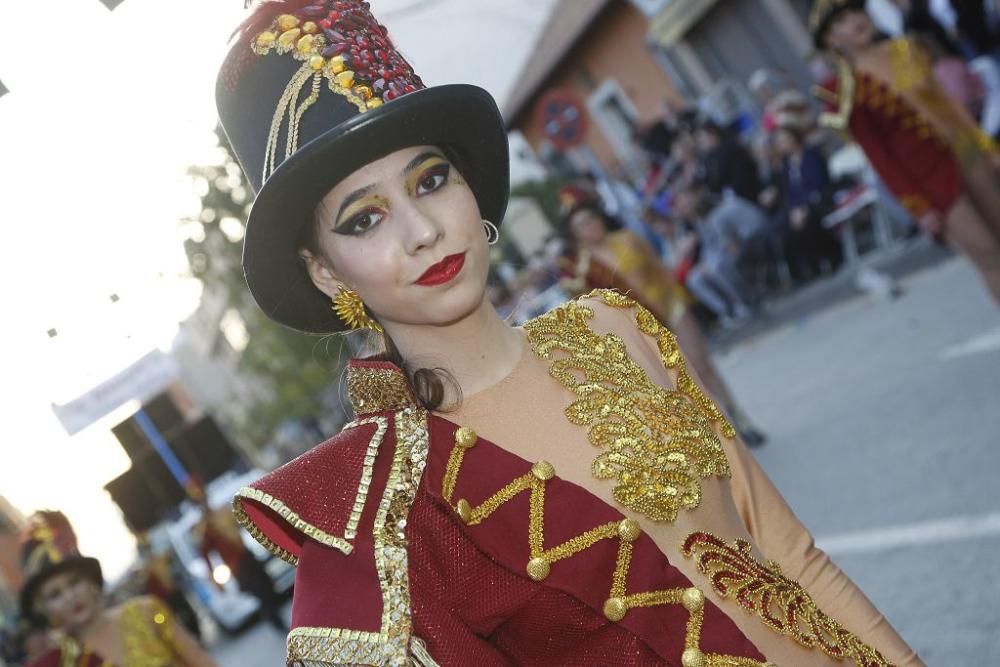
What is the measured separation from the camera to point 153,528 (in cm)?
1608

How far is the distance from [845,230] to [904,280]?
106 cm

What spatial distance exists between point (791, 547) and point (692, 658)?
18.4 inches

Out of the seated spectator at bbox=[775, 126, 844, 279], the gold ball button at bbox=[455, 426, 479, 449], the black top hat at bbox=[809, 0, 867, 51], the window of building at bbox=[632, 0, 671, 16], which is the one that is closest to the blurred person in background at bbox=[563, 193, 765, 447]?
the black top hat at bbox=[809, 0, 867, 51]

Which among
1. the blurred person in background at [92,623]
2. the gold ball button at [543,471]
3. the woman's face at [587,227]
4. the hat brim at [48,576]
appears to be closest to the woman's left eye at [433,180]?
the gold ball button at [543,471]

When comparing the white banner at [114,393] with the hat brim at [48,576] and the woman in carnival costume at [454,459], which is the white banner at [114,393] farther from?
the woman in carnival costume at [454,459]

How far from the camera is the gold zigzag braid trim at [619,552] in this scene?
173 cm

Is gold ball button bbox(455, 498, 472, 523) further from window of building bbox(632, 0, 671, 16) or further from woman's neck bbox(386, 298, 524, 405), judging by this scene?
window of building bbox(632, 0, 671, 16)

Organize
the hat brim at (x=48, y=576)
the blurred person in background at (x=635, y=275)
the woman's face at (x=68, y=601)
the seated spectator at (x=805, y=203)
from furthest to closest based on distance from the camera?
the seated spectator at (x=805, y=203)
the blurred person in background at (x=635, y=275)
the hat brim at (x=48, y=576)
the woman's face at (x=68, y=601)

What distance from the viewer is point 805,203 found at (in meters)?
9.45

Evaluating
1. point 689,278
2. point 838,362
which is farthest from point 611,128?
point 838,362

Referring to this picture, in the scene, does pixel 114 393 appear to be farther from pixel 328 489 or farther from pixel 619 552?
pixel 619 552

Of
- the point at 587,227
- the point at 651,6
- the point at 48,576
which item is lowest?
the point at 587,227

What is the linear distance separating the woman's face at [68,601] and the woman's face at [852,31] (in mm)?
4686

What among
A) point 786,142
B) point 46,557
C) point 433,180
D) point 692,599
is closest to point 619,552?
point 692,599
